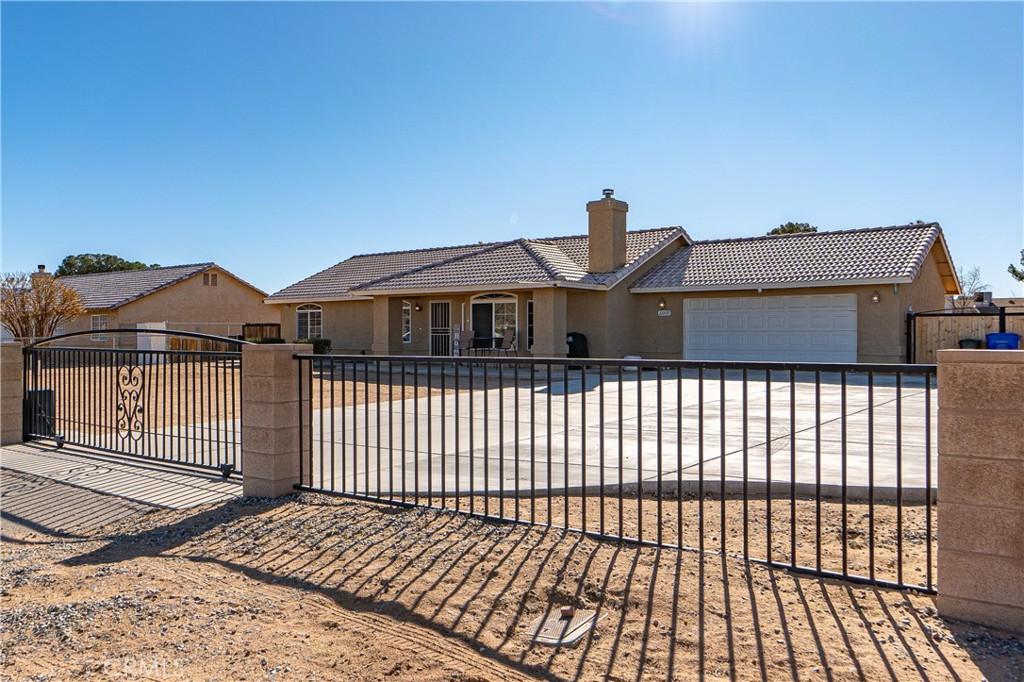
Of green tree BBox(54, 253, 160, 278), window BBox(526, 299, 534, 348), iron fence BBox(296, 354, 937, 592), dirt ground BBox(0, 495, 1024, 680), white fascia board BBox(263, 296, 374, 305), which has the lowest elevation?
dirt ground BBox(0, 495, 1024, 680)

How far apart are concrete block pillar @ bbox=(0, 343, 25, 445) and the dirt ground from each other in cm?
550

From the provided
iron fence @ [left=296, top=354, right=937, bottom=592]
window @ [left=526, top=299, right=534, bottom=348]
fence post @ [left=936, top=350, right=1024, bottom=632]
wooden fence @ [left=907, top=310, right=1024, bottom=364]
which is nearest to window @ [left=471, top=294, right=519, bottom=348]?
window @ [left=526, top=299, right=534, bottom=348]

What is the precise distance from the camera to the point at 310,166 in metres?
18.9

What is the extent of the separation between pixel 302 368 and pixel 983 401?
196 inches

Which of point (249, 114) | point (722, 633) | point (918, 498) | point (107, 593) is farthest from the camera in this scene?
point (249, 114)

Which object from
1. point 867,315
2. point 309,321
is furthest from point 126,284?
point 867,315

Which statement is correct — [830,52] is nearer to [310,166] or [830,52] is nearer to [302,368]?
[302,368]

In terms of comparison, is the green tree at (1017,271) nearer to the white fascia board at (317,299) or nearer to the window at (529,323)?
the window at (529,323)

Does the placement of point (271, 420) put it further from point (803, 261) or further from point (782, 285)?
point (803, 261)

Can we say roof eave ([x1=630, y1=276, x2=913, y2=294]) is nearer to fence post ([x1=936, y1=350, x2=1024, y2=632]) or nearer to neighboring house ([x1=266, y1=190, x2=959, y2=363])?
neighboring house ([x1=266, y1=190, x2=959, y2=363])

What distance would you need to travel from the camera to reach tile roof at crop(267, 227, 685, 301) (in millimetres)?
22078

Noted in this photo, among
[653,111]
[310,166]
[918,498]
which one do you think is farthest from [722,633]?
[310,166]

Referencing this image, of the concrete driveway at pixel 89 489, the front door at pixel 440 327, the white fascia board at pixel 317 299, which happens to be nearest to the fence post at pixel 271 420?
the concrete driveway at pixel 89 489

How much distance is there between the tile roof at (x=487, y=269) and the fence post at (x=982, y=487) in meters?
17.1
